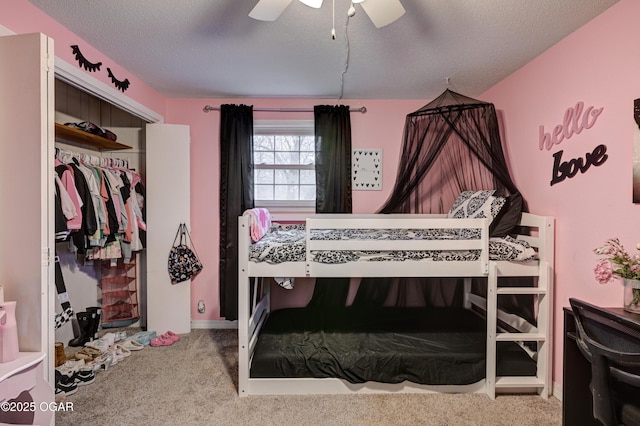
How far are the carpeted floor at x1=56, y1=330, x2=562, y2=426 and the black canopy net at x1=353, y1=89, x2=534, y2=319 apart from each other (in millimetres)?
755

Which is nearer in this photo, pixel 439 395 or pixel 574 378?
pixel 574 378

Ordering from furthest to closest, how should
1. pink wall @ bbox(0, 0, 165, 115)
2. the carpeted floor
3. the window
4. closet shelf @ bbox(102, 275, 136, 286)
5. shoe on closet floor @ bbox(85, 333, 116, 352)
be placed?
the window → closet shelf @ bbox(102, 275, 136, 286) → shoe on closet floor @ bbox(85, 333, 116, 352) → the carpeted floor → pink wall @ bbox(0, 0, 165, 115)

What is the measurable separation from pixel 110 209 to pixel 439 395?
3.08 m

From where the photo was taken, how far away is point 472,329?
2.52m

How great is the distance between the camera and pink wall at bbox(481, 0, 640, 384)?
5.50ft

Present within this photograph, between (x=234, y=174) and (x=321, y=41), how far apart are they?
1.60 meters

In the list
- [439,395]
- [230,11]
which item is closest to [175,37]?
[230,11]

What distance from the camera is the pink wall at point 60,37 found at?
166 cm

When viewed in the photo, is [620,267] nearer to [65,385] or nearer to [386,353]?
[386,353]

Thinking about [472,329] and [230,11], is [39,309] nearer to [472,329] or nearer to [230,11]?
[230,11]

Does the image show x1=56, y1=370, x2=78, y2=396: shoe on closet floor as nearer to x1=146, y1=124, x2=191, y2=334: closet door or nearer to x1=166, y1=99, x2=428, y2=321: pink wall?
x1=146, y1=124, x2=191, y2=334: closet door

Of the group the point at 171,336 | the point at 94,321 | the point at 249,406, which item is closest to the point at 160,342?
the point at 171,336

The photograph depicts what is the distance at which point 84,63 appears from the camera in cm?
218

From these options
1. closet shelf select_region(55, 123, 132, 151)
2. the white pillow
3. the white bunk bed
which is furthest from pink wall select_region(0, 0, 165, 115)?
the white pillow
